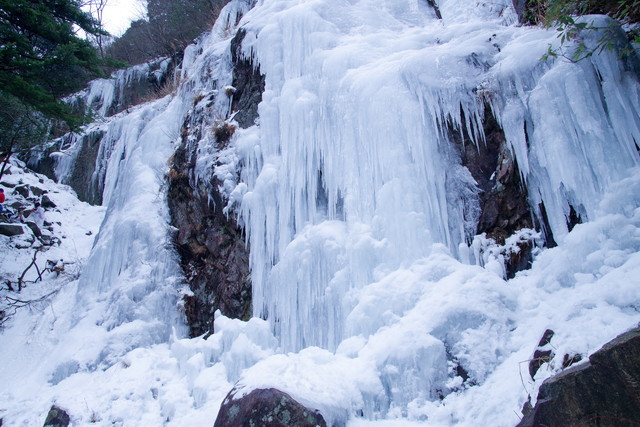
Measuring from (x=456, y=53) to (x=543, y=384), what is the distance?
10.9 feet

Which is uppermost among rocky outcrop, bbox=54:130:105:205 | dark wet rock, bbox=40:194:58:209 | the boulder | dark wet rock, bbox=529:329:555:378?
rocky outcrop, bbox=54:130:105:205

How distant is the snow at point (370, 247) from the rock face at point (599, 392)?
217mm

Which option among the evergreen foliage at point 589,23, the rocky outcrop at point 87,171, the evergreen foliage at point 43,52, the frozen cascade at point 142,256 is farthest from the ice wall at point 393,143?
the rocky outcrop at point 87,171

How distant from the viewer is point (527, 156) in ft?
11.4

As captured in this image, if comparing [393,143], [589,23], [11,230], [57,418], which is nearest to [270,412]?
[393,143]

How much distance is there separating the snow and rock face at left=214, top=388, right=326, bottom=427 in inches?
4.1

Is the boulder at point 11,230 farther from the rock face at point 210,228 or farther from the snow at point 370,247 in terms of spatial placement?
the rock face at point 210,228

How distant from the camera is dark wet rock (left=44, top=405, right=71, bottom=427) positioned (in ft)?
13.4

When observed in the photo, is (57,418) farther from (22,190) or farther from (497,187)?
(22,190)

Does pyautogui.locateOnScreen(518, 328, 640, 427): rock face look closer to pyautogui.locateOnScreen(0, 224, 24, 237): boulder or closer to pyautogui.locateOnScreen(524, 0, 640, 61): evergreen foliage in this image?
pyautogui.locateOnScreen(524, 0, 640, 61): evergreen foliage

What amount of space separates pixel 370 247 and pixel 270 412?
5.83 ft

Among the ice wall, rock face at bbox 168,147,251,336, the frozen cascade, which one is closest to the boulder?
the frozen cascade

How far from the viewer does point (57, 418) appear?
4.12 meters

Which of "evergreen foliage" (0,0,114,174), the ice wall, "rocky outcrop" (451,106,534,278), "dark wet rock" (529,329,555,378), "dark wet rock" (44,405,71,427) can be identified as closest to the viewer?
"dark wet rock" (529,329,555,378)
